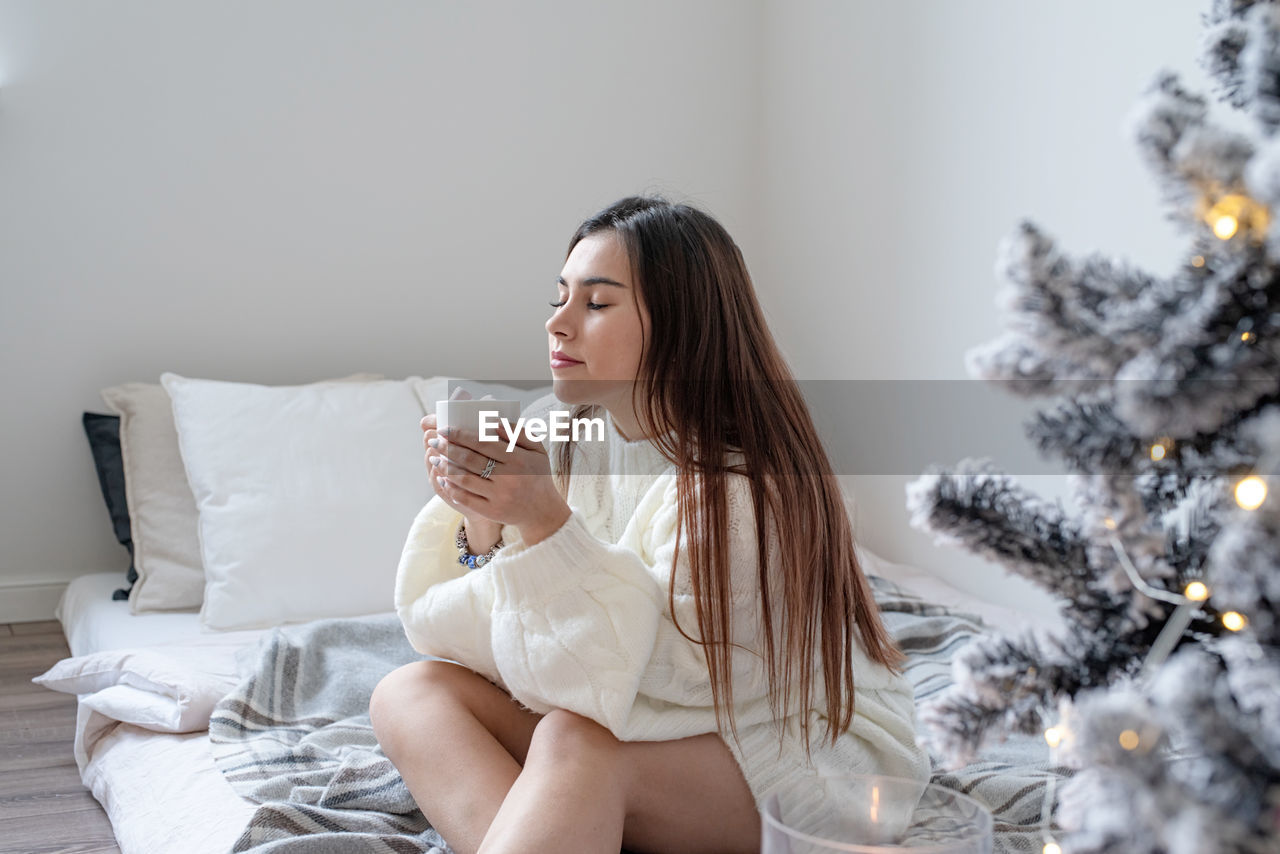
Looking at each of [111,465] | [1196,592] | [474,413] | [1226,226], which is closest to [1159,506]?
[1196,592]

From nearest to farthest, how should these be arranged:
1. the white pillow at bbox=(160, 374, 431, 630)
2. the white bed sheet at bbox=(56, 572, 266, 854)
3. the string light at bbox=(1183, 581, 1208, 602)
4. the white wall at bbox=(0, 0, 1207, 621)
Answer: the string light at bbox=(1183, 581, 1208, 602) → the white bed sheet at bbox=(56, 572, 266, 854) → the white pillow at bbox=(160, 374, 431, 630) → the white wall at bbox=(0, 0, 1207, 621)

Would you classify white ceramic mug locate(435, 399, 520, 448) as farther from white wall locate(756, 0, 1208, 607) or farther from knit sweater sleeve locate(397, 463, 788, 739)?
white wall locate(756, 0, 1208, 607)

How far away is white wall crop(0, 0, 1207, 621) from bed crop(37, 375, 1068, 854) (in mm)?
237

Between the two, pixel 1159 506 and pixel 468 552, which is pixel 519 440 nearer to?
pixel 468 552

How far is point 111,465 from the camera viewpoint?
220cm

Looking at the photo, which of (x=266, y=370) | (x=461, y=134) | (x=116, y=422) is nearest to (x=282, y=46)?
(x=461, y=134)

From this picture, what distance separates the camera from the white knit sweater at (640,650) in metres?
1.06

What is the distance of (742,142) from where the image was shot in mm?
2869

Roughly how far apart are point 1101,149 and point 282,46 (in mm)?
1657

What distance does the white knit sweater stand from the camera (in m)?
1.06

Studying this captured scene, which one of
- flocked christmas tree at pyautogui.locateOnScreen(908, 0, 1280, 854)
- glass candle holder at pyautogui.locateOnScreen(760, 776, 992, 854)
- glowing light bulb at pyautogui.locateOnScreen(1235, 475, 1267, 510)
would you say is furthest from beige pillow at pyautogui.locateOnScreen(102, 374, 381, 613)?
glowing light bulb at pyautogui.locateOnScreen(1235, 475, 1267, 510)

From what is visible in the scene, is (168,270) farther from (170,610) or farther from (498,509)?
(498,509)

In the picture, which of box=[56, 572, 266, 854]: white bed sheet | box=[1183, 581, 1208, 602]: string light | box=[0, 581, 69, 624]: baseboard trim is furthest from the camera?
box=[0, 581, 69, 624]: baseboard trim

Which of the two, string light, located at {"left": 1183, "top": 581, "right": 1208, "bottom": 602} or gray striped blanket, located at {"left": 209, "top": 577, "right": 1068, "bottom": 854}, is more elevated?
string light, located at {"left": 1183, "top": 581, "right": 1208, "bottom": 602}
